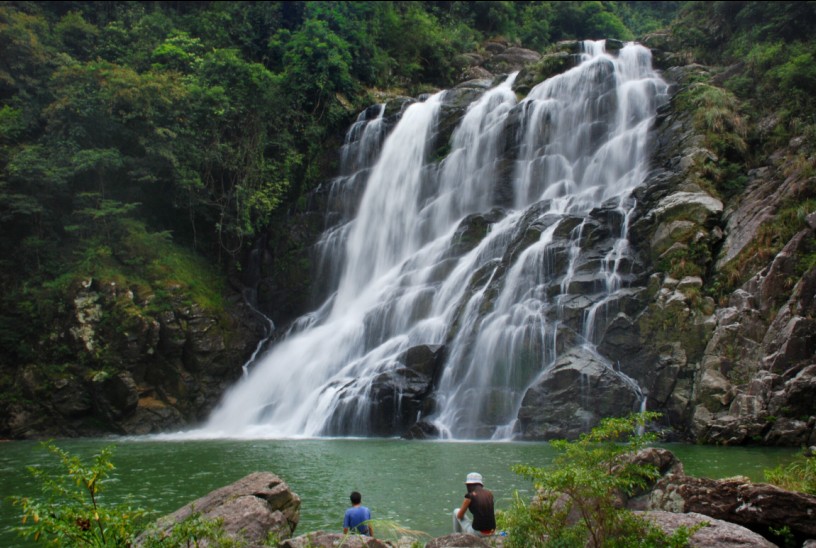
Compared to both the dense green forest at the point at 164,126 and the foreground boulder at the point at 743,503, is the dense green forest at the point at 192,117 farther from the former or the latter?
the foreground boulder at the point at 743,503

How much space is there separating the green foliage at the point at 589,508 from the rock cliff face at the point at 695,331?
391 inches

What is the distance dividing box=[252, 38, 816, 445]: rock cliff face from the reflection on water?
1191mm

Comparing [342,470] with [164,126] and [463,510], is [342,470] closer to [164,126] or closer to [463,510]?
[463,510]

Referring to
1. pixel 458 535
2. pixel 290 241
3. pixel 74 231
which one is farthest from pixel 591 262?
pixel 74 231

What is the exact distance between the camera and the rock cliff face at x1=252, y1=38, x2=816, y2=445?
1393 centimetres

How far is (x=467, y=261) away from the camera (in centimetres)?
2348

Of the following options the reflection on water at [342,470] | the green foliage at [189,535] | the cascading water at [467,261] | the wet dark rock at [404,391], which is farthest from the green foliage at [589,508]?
the wet dark rock at [404,391]

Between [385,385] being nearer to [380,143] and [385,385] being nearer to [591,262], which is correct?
[591,262]

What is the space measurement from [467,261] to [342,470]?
1197 centimetres

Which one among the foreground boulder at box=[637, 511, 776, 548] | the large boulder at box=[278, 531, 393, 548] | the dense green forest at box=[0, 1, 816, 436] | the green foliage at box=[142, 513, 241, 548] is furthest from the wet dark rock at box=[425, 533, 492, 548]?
the dense green forest at box=[0, 1, 816, 436]

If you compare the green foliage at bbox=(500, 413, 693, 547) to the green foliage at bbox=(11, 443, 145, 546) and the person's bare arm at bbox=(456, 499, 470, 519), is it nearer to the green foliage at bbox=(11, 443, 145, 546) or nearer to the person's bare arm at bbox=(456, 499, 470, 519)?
the person's bare arm at bbox=(456, 499, 470, 519)

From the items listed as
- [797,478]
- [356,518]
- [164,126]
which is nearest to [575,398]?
[797,478]

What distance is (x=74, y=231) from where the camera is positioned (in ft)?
86.7

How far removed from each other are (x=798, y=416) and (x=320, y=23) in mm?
31079
